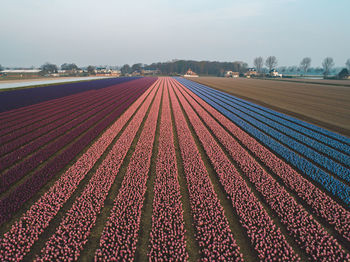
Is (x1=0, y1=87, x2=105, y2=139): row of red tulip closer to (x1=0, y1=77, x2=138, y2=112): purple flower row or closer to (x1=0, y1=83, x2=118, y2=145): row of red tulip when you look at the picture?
(x1=0, y1=83, x2=118, y2=145): row of red tulip

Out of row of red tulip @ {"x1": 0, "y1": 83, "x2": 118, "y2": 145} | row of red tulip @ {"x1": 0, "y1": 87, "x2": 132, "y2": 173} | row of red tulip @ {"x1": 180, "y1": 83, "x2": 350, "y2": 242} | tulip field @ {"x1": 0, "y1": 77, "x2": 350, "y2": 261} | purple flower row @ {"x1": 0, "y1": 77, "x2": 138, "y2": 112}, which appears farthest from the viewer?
purple flower row @ {"x1": 0, "y1": 77, "x2": 138, "y2": 112}

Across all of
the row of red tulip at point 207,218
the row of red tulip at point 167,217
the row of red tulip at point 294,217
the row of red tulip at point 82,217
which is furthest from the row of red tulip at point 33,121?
the row of red tulip at point 294,217

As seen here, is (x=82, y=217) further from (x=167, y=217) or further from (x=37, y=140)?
(x=37, y=140)

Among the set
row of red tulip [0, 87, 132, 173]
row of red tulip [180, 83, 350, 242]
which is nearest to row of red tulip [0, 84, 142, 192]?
row of red tulip [0, 87, 132, 173]

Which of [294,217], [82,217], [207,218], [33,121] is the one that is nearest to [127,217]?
[82,217]

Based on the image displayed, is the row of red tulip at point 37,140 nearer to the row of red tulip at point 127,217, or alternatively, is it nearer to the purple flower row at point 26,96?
the row of red tulip at point 127,217
